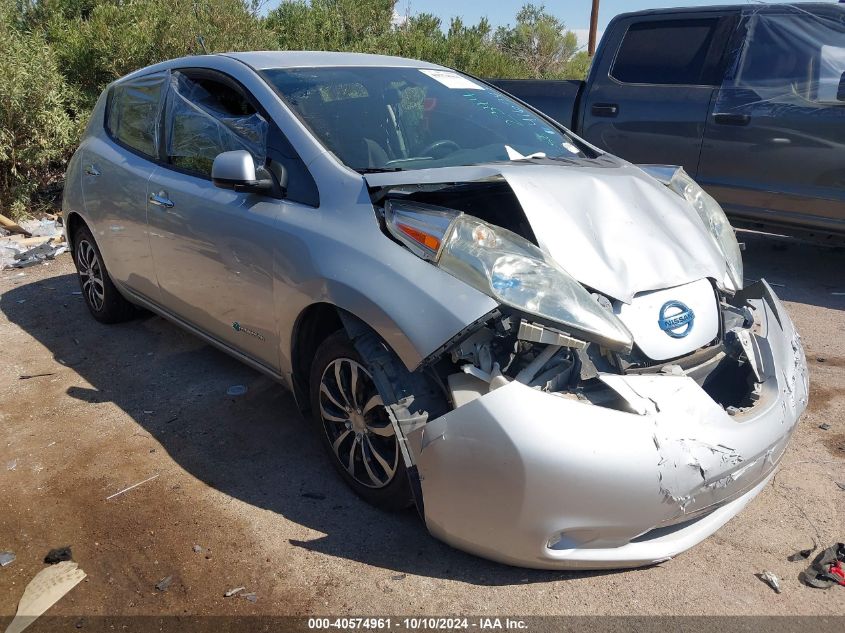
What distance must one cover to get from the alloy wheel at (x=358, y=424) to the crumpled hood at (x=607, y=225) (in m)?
0.78

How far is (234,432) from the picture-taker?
375cm

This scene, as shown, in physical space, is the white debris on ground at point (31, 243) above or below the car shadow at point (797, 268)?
above

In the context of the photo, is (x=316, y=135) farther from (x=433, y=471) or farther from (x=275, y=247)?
(x=433, y=471)

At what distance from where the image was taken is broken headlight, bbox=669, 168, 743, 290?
3.27 metres

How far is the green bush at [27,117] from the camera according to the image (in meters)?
Answer: 7.74

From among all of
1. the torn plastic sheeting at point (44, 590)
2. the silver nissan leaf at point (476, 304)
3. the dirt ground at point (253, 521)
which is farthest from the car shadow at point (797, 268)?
the torn plastic sheeting at point (44, 590)

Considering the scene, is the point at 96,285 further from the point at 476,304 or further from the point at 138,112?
the point at 476,304

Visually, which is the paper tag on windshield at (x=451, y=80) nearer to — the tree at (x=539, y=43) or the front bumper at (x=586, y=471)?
the front bumper at (x=586, y=471)

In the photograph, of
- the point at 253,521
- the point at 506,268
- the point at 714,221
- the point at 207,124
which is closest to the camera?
the point at 506,268

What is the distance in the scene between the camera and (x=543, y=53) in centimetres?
2430

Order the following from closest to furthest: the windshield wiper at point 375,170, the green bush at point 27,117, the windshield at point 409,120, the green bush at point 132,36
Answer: the windshield wiper at point 375,170, the windshield at point 409,120, the green bush at point 27,117, the green bush at point 132,36

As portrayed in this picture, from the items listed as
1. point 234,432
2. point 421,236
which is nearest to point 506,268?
point 421,236

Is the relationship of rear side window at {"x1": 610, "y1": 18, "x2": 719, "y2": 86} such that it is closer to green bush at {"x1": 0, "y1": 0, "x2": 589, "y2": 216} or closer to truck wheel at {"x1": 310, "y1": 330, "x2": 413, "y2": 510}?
green bush at {"x1": 0, "y1": 0, "x2": 589, "y2": 216}

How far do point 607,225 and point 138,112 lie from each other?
10.1 ft
